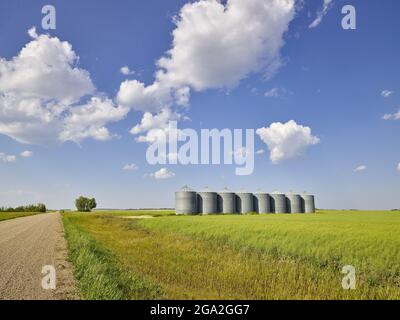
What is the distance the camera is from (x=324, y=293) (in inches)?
456

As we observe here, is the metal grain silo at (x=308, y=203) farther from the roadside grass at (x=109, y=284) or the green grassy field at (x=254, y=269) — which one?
the roadside grass at (x=109, y=284)

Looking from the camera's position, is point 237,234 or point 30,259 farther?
point 237,234


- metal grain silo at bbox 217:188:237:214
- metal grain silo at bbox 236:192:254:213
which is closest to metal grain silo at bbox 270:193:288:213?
metal grain silo at bbox 236:192:254:213

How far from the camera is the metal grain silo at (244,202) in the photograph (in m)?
95.2

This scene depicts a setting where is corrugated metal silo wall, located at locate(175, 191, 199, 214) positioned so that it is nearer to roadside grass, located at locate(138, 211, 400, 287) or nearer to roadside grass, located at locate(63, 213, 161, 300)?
roadside grass, located at locate(138, 211, 400, 287)

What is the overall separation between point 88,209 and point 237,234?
161655 millimetres

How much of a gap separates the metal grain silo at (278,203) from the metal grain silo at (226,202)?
46.8ft

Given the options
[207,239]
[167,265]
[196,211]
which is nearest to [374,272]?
[167,265]

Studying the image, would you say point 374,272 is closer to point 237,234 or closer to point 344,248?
point 344,248

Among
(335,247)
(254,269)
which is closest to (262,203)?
(335,247)

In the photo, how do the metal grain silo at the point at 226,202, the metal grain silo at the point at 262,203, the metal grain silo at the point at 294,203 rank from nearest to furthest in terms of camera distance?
the metal grain silo at the point at 226,202 → the metal grain silo at the point at 262,203 → the metal grain silo at the point at 294,203

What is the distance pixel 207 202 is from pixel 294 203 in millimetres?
31367

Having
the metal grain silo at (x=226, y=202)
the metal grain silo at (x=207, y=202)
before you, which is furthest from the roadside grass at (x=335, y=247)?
the metal grain silo at (x=226, y=202)

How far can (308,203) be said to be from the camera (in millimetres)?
105812
